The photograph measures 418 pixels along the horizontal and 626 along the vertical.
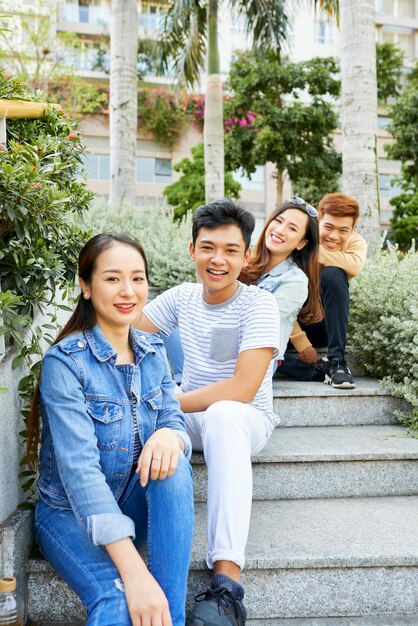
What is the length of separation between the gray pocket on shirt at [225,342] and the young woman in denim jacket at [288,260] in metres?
0.64

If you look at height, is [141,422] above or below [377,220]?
below

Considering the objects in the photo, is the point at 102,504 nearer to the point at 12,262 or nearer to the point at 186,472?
the point at 186,472

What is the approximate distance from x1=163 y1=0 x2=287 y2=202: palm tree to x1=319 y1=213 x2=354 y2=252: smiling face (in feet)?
22.8

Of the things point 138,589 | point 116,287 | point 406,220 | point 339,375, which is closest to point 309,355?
point 339,375

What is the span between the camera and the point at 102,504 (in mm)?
1820

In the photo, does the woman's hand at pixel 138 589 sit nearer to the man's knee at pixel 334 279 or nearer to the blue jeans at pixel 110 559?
the blue jeans at pixel 110 559

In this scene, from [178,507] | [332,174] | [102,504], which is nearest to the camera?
[102,504]

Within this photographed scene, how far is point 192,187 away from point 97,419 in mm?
19691

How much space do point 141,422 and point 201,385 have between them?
2.35ft

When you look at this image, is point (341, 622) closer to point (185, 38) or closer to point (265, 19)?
point (265, 19)

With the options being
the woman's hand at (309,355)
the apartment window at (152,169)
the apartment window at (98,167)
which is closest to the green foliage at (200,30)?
the woman's hand at (309,355)

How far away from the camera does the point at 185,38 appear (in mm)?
12781

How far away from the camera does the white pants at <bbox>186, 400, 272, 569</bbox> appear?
217 centimetres

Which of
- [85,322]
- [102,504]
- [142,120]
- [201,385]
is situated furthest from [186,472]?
[142,120]
